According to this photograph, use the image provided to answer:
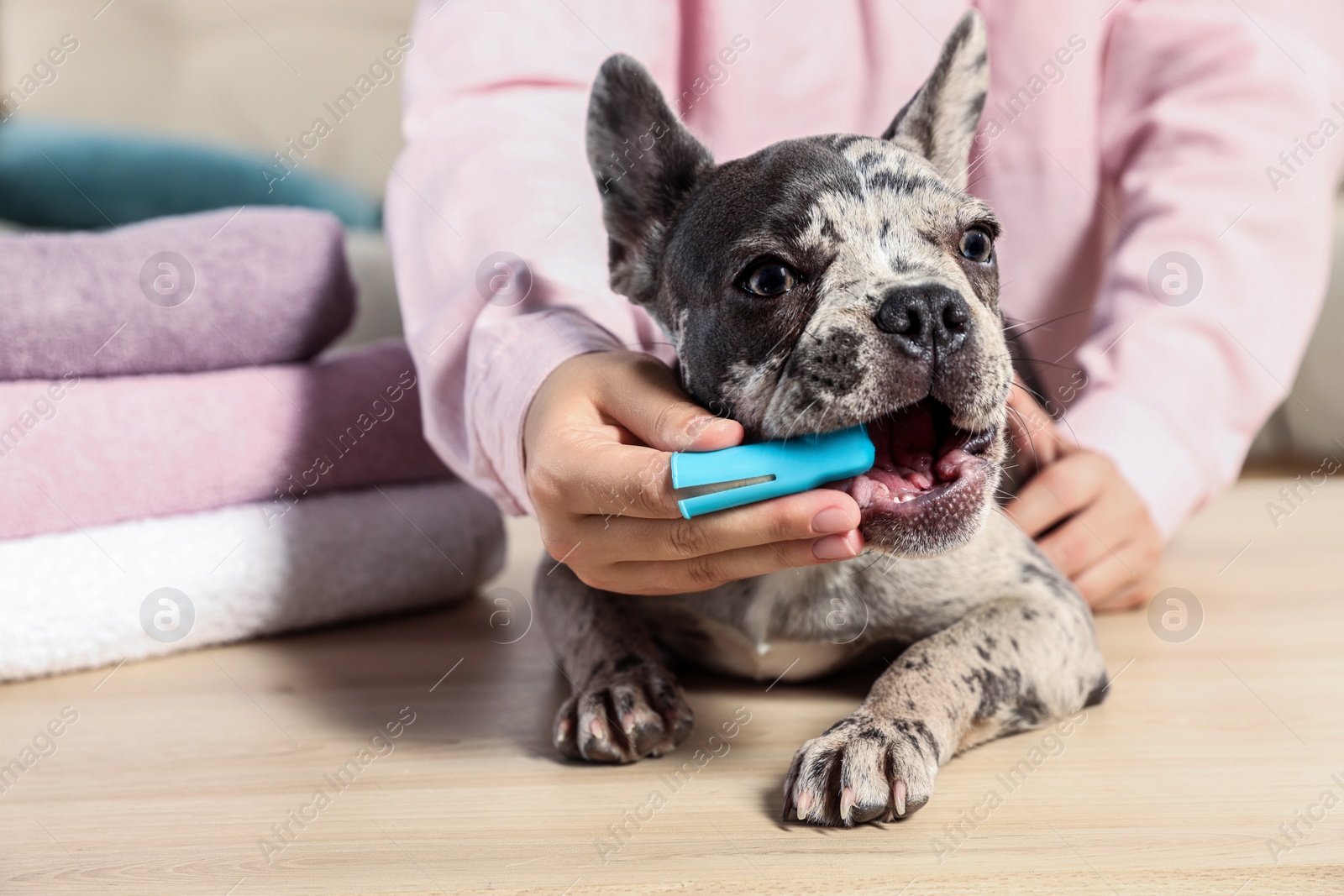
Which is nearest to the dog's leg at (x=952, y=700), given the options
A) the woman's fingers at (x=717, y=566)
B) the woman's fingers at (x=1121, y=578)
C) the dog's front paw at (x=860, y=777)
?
the dog's front paw at (x=860, y=777)

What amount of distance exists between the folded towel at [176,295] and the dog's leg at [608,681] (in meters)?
1.11

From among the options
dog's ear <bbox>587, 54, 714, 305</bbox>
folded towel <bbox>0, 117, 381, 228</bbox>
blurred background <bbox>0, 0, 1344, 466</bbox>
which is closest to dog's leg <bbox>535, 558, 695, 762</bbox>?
dog's ear <bbox>587, 54, 714, 305</bbox>

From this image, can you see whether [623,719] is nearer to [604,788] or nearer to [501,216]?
[604,788]

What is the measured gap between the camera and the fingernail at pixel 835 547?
1600 mm

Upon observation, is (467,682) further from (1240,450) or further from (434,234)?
(1240,450)

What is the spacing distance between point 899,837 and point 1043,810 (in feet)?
0.83

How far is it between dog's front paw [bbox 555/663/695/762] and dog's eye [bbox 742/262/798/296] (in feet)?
2.59

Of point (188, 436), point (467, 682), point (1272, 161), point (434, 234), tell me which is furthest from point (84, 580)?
point (1272, 161)

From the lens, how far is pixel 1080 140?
132 inches

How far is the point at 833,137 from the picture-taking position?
2049 mm

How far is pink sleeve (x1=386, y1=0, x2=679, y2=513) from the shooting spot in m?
2.21

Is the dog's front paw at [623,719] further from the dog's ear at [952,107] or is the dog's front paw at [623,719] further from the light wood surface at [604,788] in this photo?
the dog's ear at [952,107]

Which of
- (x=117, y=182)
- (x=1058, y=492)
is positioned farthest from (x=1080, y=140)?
(x=117, y=182)

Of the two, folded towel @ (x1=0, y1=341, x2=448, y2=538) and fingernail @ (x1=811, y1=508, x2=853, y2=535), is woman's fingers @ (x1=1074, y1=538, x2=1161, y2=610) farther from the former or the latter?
folded towel @ (x1=0, y1=341, x2=448, y2=538)
